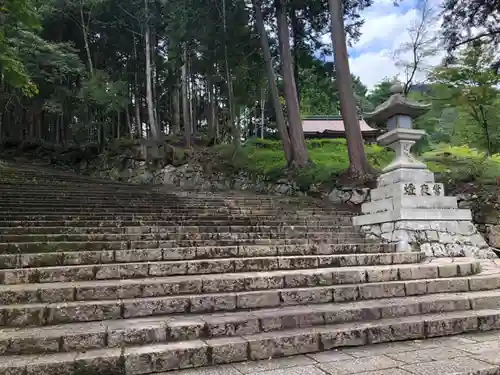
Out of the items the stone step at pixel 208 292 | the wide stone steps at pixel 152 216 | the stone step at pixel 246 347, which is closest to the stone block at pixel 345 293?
the stone step at pixel 208 292

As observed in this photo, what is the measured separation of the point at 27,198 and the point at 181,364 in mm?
6429

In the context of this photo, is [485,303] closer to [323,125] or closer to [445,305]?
[445,305]

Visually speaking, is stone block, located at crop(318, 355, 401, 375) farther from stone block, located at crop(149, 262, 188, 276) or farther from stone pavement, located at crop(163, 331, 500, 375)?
stone block, located at crop(149, 262, 188, 276)

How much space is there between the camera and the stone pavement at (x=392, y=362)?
2.60 m

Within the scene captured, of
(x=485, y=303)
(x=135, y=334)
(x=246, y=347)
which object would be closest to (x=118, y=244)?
(x=135, y=334)

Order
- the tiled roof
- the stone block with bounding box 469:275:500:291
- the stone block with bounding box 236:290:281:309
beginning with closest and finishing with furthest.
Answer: the stone block with bounding box 236:290:281:309 < the stone block with bounding box 469:275:500:291 < the tiled roof

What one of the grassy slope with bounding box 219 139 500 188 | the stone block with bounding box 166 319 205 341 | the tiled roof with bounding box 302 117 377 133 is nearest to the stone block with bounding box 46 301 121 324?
the stone block with bounding box 166 319 205 341

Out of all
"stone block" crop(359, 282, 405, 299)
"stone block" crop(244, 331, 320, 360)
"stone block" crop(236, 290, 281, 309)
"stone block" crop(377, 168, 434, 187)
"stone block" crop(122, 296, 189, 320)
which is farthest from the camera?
"stone block" crop(377, 168, 434, 187)

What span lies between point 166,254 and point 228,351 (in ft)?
6.48

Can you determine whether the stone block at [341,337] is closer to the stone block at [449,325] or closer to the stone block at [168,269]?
the stone block at [449,325]

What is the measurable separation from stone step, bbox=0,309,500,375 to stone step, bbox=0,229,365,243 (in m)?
2.59

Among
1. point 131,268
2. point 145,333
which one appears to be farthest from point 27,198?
point 145,333

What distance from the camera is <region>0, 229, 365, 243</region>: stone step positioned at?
16.2 feet

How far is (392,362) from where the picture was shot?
2.77 m
